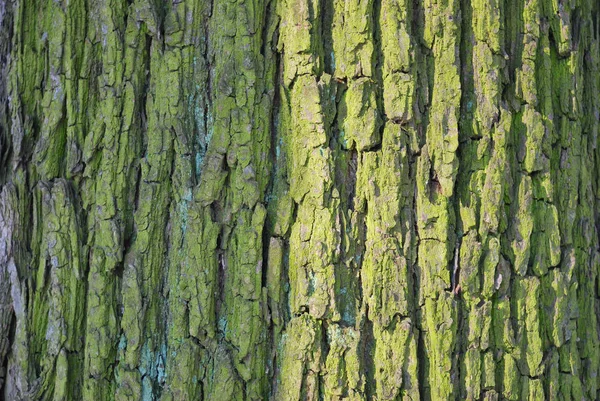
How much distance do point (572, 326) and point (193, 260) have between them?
948 mm

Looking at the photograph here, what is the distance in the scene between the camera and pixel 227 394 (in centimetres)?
154

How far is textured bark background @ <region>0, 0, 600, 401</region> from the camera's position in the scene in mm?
1516

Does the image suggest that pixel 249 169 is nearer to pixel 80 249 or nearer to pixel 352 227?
pixel 352 227

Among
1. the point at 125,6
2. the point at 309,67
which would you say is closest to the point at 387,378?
the point at 309,67

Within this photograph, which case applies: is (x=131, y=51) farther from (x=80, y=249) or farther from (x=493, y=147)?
(x=493, y=147)

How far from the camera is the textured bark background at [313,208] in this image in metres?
1.52

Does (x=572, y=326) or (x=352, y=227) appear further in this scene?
(x=572, y=326)

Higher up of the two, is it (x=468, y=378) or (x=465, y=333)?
(x=465, y=333)

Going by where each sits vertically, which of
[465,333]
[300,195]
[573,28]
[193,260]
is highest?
[573,28]

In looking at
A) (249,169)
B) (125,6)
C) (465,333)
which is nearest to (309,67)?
(249,169)

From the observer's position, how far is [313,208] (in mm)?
1521

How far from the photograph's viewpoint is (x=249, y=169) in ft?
5.12

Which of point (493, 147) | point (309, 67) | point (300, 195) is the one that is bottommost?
point (300, 195)

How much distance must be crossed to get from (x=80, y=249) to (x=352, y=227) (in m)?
0.69
